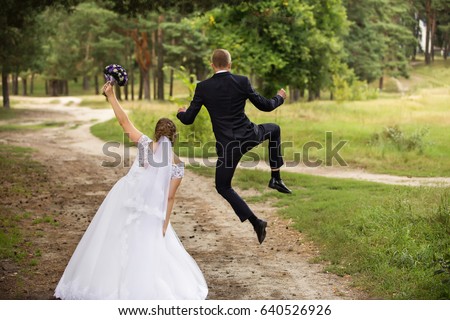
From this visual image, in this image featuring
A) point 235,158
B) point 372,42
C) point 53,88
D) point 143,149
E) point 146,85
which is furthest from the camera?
point 53,88

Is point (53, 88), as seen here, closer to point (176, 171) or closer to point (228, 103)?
point (228, 103)

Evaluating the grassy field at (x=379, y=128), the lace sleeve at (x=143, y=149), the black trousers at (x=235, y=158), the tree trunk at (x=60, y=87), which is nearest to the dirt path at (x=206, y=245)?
the black trousers at (x=235, y=158)

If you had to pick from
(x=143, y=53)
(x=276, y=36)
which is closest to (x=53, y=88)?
(x=143, y=53)

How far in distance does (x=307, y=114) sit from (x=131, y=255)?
79.1ft

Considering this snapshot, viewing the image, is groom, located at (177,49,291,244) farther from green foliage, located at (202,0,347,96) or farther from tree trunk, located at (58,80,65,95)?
tree trunk, located at (58,80,65,95)

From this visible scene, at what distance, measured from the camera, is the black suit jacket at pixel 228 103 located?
27.8 feet

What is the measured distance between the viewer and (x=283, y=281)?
29.2 ft

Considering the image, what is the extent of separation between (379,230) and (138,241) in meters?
4.69

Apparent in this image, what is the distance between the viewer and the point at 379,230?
36.2ft

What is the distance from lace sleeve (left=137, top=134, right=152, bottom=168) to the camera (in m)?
A: 7.49

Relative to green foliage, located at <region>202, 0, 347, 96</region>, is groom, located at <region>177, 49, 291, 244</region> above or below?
below

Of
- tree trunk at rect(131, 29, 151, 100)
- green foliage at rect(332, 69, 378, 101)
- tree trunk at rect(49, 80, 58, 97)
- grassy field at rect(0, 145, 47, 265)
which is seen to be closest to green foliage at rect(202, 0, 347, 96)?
green foliage at rect(332, 69, 378, 101)

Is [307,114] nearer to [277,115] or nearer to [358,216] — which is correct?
[277,115]
